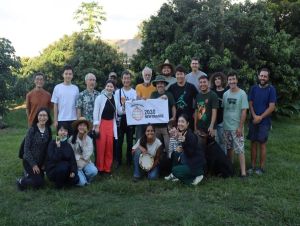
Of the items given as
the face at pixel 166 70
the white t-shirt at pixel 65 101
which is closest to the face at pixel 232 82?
the face at pixel 166 70

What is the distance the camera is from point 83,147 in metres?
7.09

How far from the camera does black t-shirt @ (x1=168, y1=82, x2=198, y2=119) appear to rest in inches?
299

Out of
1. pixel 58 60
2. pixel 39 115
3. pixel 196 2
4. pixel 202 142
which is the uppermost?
pixel 196 2

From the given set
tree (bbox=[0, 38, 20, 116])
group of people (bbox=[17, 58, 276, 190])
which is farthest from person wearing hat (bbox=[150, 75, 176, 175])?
tree (bbox=[0, 38, 20, 116])

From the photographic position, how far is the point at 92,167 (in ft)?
23.2

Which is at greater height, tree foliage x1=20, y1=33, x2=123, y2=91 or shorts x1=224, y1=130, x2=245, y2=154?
tree foliage x1=20, y1=33, x2=123, y2=91

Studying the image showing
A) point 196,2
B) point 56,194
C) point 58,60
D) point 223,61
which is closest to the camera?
point 56,194

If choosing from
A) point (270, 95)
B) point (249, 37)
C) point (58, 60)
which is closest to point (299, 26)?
point (249, 37)

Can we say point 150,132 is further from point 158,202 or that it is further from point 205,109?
point 158,202

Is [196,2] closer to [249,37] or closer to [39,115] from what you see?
[249,37]

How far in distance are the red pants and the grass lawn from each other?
26cm

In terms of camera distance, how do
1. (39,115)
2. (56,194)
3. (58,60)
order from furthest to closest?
(58,60)
(39,115)
(56,194)

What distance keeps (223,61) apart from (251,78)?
3.36 feet

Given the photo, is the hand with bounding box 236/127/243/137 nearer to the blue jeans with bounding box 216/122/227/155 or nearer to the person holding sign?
the blue jeans with bounding box 216/122/227/155
